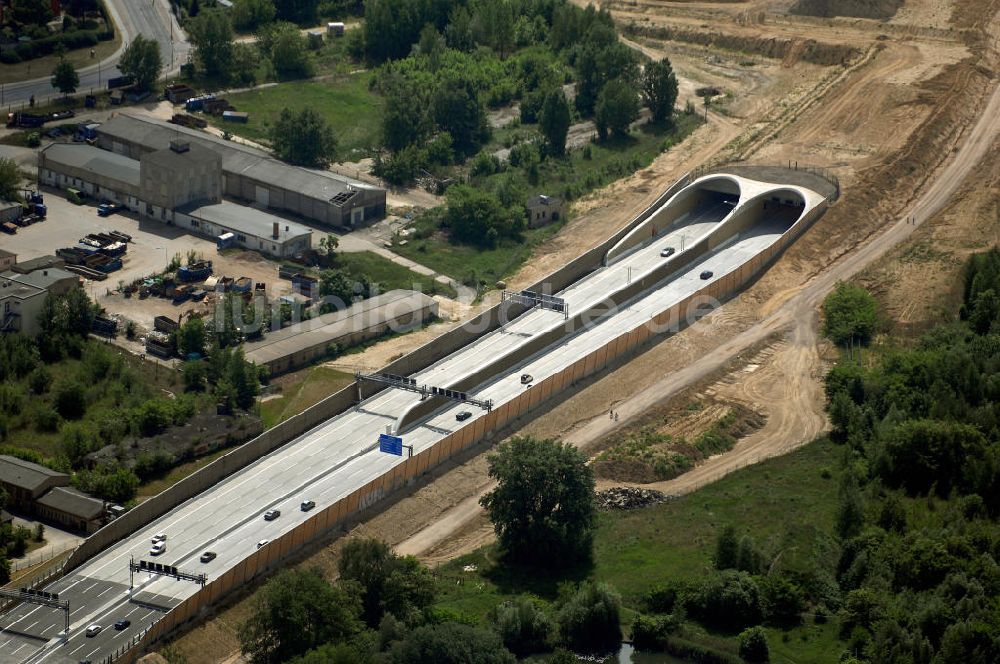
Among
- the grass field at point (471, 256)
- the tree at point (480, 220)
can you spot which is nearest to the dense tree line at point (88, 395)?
the grass field at point (471, 256)

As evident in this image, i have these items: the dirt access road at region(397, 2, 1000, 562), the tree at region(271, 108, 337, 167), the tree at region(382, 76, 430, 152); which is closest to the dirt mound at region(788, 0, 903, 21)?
the dirt access road at region(397, 2, 1000, 562)

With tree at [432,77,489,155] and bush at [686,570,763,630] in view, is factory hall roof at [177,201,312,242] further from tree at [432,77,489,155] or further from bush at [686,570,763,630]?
bush at [686,570,763,630]

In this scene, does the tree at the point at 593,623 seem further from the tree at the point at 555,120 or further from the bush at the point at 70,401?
the tree at the point at 555,120

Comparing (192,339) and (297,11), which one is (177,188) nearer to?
(192,339)

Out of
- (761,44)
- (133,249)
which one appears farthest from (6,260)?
(761,44)

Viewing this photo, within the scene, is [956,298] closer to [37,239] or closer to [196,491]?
[196,491]
